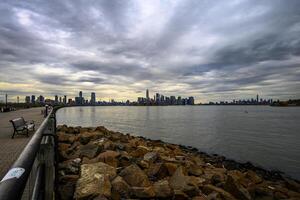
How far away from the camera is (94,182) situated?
5902 millimetres

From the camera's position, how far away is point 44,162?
2.82 metres

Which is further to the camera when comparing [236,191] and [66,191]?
[236,191]

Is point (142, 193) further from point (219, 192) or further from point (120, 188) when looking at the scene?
point (219, 192)

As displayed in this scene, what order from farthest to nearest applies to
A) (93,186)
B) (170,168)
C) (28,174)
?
(170,168)
(93,186)
(28,174)

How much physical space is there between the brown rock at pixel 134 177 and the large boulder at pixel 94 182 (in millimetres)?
338

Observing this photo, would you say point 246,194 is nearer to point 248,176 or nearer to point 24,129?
point 248,176

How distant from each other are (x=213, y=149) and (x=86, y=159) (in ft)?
48.4

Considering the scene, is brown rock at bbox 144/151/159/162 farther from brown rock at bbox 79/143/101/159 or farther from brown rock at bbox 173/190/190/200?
brown rock at bbox 173/190/190/200

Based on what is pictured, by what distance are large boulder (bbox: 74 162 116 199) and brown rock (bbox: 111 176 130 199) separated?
185 mm

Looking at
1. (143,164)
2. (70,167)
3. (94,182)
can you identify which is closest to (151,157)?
(143,164)

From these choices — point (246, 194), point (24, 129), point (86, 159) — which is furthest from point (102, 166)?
point (24, 129)

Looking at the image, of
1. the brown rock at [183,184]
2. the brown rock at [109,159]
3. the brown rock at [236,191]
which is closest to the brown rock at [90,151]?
the brown rock at [109,159]

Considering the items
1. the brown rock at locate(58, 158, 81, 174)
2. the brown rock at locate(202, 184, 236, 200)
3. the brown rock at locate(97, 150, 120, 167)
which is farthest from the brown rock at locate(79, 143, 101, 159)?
the brown rock at locate(202, 184, 236, 200)

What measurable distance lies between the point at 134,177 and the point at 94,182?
1299 mm
